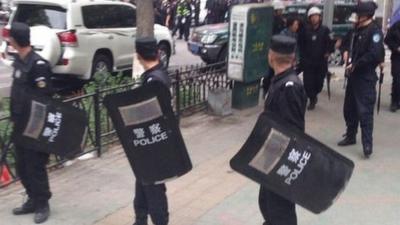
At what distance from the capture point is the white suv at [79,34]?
443 inches

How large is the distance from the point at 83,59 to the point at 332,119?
5099 mm

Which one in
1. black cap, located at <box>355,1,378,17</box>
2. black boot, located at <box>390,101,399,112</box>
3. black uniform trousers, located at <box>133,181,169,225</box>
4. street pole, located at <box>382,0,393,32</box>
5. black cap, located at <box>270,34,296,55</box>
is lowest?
black boot, located at <box>390,101,399,112</box>

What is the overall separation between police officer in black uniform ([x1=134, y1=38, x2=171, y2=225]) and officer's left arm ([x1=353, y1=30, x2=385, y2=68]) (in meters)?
2.97

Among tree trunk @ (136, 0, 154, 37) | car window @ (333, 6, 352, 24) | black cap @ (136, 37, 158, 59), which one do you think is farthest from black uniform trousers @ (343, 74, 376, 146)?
car window @ (333, 6, 352, 24)

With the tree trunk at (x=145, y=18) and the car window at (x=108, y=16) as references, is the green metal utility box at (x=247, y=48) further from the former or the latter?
the car window at (x=108, y=16)

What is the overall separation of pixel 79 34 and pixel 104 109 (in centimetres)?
486

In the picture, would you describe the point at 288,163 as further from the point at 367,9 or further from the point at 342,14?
the point at 342,14

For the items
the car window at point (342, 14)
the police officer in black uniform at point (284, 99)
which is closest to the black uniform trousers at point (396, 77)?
the police officer in black uniform at point (284, 99)

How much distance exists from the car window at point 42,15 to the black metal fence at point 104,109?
12.0 ft

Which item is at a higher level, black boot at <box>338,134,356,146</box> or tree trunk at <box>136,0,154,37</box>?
tree trunk at <box>136,0,154,37</box>

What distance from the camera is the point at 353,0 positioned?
55.7 feet

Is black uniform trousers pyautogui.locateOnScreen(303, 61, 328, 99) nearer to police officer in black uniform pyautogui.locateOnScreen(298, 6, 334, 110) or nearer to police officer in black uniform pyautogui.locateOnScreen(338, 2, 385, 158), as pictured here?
police officer in black uniform pyautogui.locateOnScreen(298, 6, 334, 110)

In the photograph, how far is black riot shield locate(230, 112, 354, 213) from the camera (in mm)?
3664

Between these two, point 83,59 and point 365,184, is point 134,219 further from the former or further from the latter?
point 83,59
